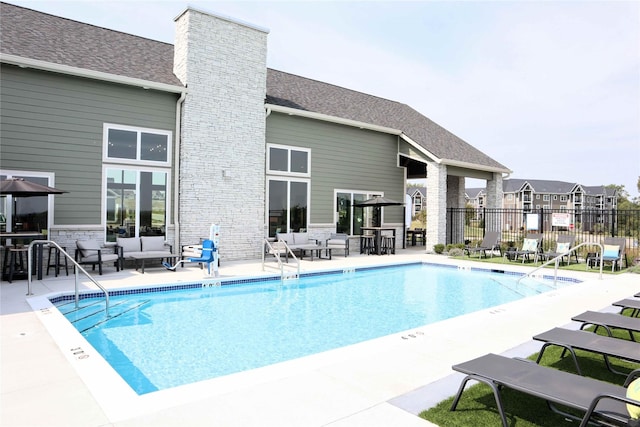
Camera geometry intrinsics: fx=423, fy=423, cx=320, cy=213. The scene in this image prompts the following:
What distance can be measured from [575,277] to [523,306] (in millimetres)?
4510

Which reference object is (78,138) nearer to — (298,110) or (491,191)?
(298,110)

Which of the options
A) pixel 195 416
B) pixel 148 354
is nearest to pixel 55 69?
pixel 148 354

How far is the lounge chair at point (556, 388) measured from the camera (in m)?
2.41

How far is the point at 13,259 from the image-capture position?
8.52m

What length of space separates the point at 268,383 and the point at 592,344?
9.16ft

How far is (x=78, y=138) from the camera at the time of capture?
392 inches

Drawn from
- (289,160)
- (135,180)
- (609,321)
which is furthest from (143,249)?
(609,321)

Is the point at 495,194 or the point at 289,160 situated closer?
the point at 289,160

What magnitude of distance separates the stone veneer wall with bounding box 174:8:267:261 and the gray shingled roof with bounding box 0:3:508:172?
2.95 feet

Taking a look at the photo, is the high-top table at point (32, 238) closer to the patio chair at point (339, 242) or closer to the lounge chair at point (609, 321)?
the patio chair at point (339, 242)

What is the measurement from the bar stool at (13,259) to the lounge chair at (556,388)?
8698mm

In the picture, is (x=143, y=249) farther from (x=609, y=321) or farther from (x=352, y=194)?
(x=609, y=321)

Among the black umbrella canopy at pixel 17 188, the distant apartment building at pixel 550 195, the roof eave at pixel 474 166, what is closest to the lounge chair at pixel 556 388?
the black umbrella canopy at pixel 17 188

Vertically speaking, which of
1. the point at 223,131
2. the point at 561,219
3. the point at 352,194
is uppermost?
the point at 223,131
